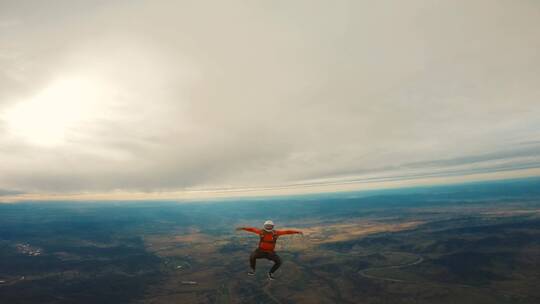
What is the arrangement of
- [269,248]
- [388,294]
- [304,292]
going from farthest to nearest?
1. [304,292]
2. [388,294]
3. [269,248]

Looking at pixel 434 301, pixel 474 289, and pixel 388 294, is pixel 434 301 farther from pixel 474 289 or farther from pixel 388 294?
pixel 474 289

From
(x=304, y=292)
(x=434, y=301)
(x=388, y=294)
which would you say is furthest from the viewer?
(x=304, y=292)

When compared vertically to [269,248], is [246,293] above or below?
below

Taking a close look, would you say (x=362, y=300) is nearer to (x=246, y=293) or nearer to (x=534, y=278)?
(x=246, y=293)

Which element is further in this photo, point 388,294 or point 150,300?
point 150,300

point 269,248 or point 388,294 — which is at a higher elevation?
point 269,248

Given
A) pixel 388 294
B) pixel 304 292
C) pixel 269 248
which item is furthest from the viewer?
pixel 304 292

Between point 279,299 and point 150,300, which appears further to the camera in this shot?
point 150,300

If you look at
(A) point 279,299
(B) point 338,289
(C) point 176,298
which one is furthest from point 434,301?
(C) point 176,298

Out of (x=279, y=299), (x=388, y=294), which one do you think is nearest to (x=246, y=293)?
(x=279, y=299)
